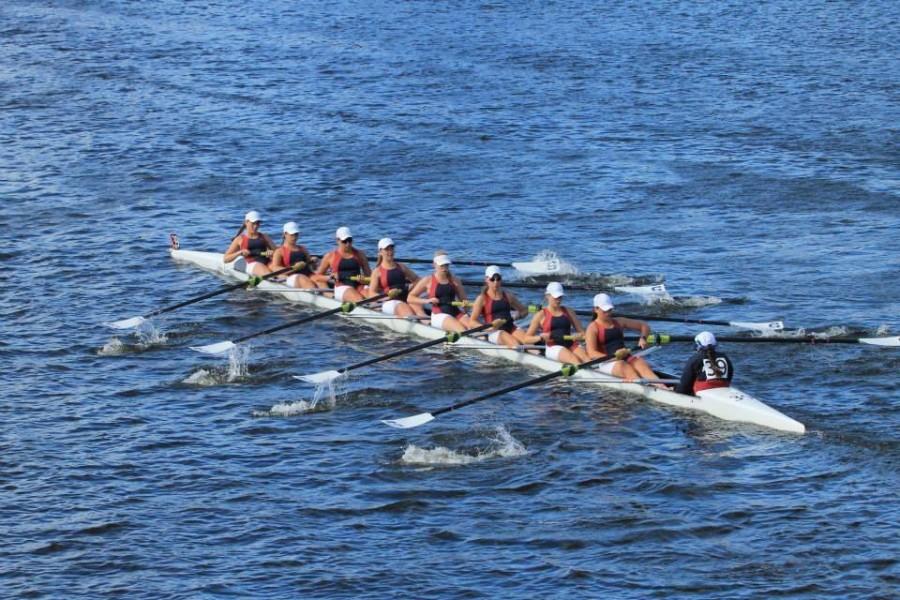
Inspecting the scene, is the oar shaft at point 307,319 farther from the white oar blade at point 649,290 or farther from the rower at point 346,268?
the white oar blade at point 649,290

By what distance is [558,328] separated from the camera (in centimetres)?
3030

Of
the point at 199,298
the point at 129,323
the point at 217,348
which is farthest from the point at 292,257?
the point at 217,348

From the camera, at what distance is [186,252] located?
4006 centimetres

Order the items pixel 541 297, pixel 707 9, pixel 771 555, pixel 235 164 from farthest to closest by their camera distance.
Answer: pixel 707 9
pixel 235 164
pixel 541 297
pixel 771 555

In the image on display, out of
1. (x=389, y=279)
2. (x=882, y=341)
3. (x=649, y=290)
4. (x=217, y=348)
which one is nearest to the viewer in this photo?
(x=882, y=341)

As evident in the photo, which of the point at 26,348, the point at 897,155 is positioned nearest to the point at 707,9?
the point at 897,155

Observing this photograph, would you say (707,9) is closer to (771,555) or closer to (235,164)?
(235,164)

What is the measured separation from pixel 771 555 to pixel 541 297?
15055mm

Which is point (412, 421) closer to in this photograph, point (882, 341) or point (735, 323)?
point (735, 323)

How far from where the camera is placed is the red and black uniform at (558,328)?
30.3 meters

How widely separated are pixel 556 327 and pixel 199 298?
30.4 feet

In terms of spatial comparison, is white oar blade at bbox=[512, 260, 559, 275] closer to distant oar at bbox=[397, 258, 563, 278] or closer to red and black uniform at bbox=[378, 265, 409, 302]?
distant oar at bbox=[397, 258, 563, 278]

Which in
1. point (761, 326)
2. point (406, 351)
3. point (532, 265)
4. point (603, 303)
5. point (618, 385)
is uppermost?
point (603, 303)

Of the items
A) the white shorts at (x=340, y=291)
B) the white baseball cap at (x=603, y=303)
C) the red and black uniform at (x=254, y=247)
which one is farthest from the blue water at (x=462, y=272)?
the white baseball cap at (x=603, y=303)
